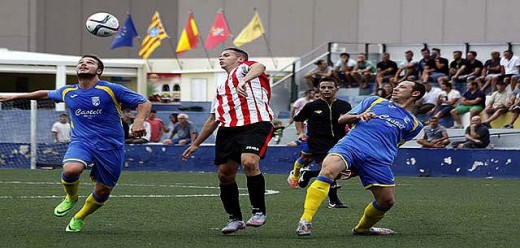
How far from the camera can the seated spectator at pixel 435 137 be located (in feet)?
83.8

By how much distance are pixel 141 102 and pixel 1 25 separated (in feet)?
113

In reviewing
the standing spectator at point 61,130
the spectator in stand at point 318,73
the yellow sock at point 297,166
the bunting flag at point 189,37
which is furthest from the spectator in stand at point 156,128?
the yellow sock at point 297,166

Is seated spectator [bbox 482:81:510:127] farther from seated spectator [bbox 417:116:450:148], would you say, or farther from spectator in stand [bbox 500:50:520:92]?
seated spectator [bbox 417:116:450:148]

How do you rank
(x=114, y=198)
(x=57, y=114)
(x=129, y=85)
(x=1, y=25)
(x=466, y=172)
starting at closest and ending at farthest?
(x=114, y=198), (x=466, y=172), (x=57, y=114), (x=129, y=85), (x=1, y=25)

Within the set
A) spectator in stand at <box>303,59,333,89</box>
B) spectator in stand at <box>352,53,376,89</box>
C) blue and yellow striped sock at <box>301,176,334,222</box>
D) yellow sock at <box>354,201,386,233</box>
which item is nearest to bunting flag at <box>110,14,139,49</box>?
spectator in stand at <box>303,59,333,89</box>

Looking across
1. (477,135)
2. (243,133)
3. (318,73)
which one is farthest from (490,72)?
(243,133)

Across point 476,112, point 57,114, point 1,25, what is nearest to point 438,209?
point 476,112

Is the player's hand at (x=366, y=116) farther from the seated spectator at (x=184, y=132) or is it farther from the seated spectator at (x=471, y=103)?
the seated spectator at (x=184, y=132)

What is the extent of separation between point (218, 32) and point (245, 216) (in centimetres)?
2532

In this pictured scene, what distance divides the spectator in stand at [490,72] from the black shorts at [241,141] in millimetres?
16768

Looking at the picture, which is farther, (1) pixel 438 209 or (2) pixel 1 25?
(2) pixel 1 25

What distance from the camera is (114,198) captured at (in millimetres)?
16219

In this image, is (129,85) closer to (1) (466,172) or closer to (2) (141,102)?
(1) (466,172)

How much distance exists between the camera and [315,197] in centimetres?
1080
